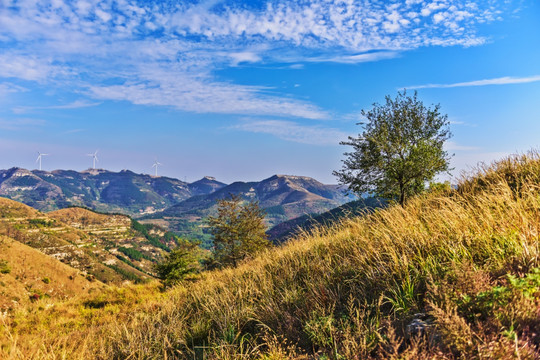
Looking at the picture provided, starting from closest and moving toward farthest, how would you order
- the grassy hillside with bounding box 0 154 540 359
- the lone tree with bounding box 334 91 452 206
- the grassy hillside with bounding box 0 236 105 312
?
1. the grassy hillside with bounding box 0 154 540 359
2. the lone tree with bounding box 334 91 452 206
3. the grassy hillside with bounding box 0 236 105 312

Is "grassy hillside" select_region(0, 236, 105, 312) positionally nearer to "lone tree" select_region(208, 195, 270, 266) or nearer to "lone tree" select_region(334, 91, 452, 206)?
"lone tree" select_region(208, 195, 270, 266)

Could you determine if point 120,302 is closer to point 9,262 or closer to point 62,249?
point 9,262

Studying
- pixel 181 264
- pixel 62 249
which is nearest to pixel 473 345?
pixel 181 264

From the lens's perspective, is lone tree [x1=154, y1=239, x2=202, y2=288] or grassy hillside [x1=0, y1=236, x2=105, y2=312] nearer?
lone tree [x1=154, y1=239, x2=202, y2=288]

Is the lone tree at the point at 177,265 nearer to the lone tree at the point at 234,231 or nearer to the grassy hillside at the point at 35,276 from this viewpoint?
the lone tree at the point at 234,231

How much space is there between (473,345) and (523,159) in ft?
37.9

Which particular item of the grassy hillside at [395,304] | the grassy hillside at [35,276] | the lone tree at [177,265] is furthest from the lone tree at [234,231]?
the grassy hillside at [35,276]

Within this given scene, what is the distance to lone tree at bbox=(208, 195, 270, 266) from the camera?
135 ft

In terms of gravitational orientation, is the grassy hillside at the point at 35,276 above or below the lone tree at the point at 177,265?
below

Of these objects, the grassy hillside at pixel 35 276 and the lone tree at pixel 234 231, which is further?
the grassy hillside at pixel 35 276

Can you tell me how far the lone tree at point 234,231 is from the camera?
41.2 meters

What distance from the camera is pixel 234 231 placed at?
42625 millimetres

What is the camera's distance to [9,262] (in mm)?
110375

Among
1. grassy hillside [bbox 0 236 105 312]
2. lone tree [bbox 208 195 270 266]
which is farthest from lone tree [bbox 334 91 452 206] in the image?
grassy hillside [bbox 0 236 105 312]
